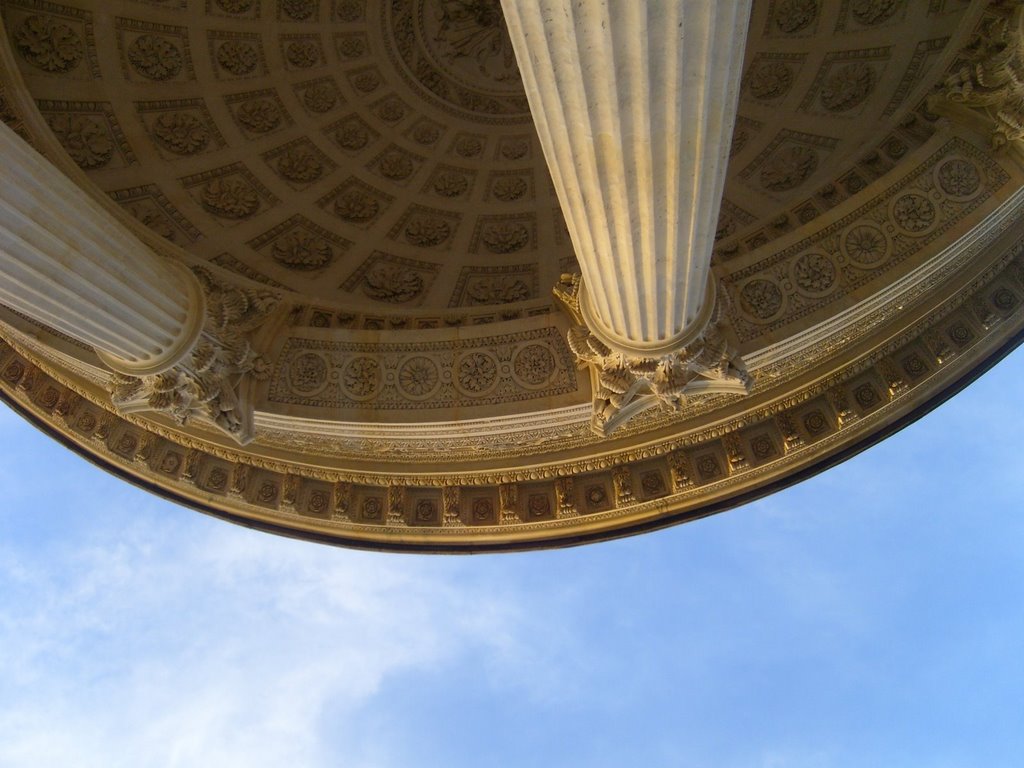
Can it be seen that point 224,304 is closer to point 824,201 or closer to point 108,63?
point 108,63

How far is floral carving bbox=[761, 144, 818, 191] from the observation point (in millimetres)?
14906

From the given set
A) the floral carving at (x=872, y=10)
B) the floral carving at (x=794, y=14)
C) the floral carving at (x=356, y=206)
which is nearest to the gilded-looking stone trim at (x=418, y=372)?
the floral carving at (x=356, y=206)

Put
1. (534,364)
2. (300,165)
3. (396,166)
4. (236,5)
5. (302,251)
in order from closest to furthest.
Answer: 1. (534,364)
2. (302,251)
3. (236,5)
4. (300,165)
5. (396,166)

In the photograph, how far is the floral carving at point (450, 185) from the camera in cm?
1828

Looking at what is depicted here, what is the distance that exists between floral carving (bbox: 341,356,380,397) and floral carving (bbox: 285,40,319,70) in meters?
8.03

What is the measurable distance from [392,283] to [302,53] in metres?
5.96

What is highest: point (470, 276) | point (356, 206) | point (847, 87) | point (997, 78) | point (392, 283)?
point (356, 206)

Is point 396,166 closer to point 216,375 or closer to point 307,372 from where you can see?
point 307,372

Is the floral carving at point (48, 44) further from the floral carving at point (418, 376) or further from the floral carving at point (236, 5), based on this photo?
the floral carving at point (418, 376)

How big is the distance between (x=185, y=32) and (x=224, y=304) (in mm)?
6943

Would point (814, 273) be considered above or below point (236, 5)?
below

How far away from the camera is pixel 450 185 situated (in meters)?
18.5

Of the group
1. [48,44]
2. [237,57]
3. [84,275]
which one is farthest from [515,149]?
[84,275]

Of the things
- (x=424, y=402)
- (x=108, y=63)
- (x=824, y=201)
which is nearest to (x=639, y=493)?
(x=424, y=402)
